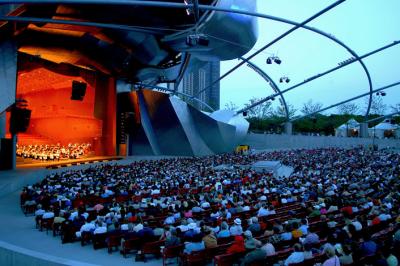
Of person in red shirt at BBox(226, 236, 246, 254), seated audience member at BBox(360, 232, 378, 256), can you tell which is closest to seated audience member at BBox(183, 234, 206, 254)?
person in red shirt at BBox(226, 236, 246, 254)

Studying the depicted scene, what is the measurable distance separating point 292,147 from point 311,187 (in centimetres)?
3666

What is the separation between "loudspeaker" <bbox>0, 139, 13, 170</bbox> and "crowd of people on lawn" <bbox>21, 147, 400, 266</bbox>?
7.18 metres

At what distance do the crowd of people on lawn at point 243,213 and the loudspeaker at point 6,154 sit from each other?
718 centimetres

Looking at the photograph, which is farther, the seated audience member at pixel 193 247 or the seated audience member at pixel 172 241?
the seated audience member at pixel 172 241

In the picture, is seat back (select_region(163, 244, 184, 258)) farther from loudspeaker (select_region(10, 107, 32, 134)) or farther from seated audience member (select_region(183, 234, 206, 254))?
loudspeaker (select_region(10, 107, 32, 134))

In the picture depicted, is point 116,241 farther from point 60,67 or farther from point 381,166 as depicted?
point 60,67

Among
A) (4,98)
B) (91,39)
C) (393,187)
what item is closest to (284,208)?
(393,187)

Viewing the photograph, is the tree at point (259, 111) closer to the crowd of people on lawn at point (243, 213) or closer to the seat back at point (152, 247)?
the crowd of people on lawn at point (243, 213)

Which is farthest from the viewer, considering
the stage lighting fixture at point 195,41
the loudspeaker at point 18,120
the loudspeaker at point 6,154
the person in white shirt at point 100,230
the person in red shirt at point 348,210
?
the loudspeaker at point 6,154

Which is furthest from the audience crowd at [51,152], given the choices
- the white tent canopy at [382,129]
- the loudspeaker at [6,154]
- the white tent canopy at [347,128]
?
the white tent canopy at [382,129]

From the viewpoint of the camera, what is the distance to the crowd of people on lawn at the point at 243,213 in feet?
23.5

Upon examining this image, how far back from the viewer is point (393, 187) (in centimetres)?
1475

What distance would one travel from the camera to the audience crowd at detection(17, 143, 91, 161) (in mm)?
33469

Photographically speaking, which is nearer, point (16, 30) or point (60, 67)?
point (16, 30)
